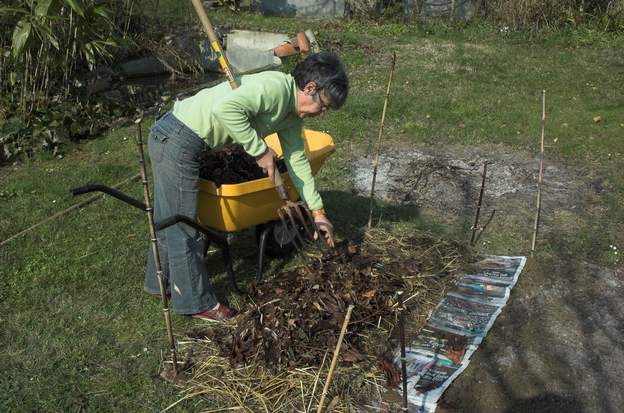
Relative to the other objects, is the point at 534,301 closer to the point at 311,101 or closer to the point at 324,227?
the point at 324,227

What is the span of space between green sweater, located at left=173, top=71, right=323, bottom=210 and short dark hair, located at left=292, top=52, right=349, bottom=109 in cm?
13

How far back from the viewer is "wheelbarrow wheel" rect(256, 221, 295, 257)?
373cm

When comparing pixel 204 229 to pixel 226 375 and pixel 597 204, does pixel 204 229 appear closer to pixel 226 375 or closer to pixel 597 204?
pixel 226 375

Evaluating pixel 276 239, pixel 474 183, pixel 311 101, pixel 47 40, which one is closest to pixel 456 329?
pixel 276 239

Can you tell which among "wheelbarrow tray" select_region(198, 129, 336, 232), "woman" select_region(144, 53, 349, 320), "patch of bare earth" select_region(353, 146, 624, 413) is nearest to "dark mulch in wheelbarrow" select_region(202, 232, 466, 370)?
"woman" select_region(144, 53, 349, 320)

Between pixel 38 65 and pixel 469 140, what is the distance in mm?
4255

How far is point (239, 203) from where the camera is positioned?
131 inches

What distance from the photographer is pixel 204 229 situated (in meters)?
3.14

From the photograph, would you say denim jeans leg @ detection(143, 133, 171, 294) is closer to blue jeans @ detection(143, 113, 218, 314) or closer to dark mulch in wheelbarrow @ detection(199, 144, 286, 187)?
blue jeans @ detection(143, 113, 218, 314)

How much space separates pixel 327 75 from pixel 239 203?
33.8 inches

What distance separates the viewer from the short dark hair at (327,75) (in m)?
2.93

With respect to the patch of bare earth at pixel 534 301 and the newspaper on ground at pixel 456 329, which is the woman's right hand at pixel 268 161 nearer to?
the newspaper on ground at pixel 456 329


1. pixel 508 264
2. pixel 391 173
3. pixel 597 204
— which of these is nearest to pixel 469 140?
pixel 391 173

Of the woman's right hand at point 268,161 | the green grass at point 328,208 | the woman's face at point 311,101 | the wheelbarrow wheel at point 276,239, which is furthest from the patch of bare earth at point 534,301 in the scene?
the woman's face at point 311,101
